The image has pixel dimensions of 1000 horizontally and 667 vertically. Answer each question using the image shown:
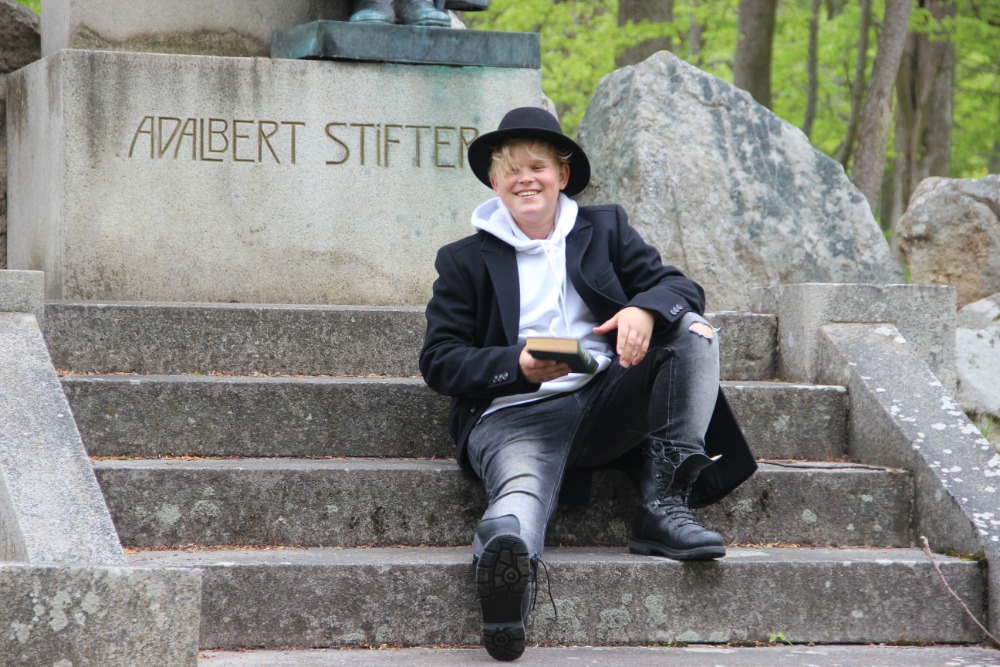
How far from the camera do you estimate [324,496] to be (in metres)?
4.14

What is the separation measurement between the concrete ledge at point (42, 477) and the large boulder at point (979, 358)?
409cm

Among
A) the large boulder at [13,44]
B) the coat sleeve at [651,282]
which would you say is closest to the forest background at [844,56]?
the large boulder at [13,44]

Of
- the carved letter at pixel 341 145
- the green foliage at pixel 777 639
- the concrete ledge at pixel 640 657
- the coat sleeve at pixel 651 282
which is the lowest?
the green foliage at pixel 777 639

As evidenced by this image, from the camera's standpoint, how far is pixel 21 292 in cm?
447

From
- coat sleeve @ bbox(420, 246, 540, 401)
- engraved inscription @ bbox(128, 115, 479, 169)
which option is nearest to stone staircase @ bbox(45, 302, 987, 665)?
coat sleeve @ bbox(420, 246, 540, 401)

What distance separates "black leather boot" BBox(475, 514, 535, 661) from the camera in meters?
3.54

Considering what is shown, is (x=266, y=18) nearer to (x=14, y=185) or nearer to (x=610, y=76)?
(x=14, y=185)

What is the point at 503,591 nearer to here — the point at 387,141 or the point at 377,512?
the point at 377,512

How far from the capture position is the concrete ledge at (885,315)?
522 centimetres

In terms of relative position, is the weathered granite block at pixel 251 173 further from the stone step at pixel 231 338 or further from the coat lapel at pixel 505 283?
the coat lapel at pixel 505 283

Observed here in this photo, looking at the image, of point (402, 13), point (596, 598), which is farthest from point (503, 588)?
point (402, 13)

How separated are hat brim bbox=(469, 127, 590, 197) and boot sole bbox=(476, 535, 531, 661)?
1.34 meters

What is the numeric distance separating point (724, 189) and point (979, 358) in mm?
1519

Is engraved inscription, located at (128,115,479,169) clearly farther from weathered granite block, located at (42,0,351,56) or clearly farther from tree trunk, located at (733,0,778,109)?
tree trunk, located at (733,0,778,109)
